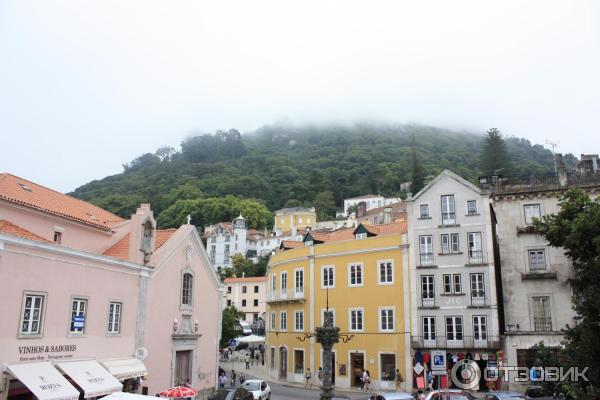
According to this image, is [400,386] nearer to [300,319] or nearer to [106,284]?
[300,319]

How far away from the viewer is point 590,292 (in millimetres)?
16906

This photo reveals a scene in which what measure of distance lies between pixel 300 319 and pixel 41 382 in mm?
25695

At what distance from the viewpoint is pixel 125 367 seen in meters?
22.2

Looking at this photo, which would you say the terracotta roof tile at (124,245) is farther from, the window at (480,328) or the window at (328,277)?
the window at (480,328)

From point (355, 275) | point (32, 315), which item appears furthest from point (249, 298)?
point (32, 315)

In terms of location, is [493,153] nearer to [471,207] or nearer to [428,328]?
[471,207]

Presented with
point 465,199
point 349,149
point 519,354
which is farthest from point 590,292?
point 349,149

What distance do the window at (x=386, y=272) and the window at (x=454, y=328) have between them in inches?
184

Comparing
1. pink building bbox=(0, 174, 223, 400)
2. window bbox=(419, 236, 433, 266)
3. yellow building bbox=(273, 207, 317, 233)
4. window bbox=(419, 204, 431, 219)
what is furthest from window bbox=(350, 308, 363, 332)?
yellow building bbox=(273, 207, 317, 233)

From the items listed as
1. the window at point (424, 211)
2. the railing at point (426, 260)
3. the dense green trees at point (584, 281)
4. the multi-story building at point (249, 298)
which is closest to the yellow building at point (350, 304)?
the railing at point (426, 260)

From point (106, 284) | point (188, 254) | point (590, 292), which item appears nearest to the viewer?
point (590, 292)


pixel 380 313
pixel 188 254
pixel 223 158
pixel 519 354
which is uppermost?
pixel 223 158

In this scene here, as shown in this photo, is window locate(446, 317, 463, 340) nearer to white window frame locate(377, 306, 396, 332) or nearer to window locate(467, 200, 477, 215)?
white window frame locate(377, 306, 396, 332)

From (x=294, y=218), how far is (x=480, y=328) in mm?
85591
